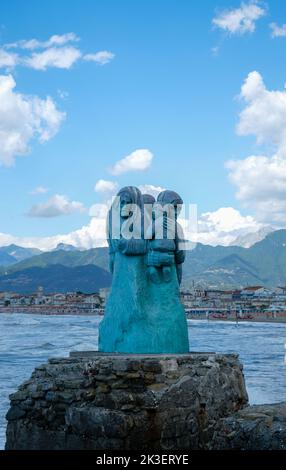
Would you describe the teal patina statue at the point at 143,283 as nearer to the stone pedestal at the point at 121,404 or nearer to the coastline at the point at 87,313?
the stone pedestal at the point at 121,404

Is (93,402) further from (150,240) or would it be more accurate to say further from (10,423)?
(150,240)

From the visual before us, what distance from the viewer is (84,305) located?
146375 mm

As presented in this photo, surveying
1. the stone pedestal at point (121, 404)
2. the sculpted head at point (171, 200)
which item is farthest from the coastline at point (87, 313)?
the stone pedestal at point (121, 404)

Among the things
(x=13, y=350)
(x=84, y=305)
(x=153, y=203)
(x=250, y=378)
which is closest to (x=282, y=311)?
(x=84, y=305)

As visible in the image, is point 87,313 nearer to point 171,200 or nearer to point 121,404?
point 171,200

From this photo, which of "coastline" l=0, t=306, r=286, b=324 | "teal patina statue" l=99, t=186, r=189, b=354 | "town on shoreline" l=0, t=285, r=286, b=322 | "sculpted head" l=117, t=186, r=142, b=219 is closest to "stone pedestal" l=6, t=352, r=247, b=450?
"teal patina statue" l=99, t=186, r=189, b=354

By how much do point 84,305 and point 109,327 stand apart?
450 ft

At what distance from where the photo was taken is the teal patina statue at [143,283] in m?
10.2

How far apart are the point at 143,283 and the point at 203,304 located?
13399cm

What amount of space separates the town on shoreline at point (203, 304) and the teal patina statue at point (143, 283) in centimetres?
10057

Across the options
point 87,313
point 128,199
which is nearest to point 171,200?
point 128,199

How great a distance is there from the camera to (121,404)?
8172 mm
